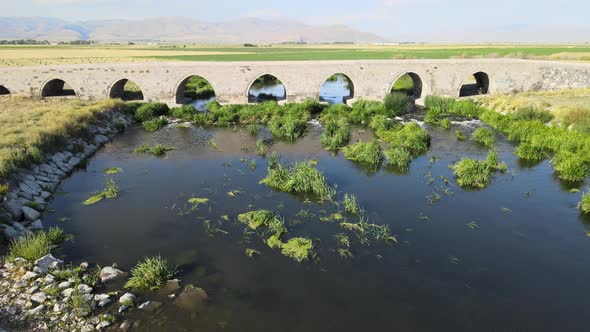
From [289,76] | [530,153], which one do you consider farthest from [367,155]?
[289,76]

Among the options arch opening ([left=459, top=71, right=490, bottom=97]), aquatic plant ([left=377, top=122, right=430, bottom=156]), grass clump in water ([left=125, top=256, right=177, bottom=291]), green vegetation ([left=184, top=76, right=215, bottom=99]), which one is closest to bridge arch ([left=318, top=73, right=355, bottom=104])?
aquatic plant ([left=377, top=122, right=430, bottom=156])

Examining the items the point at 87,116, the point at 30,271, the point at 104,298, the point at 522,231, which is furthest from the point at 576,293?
the point at 87,116

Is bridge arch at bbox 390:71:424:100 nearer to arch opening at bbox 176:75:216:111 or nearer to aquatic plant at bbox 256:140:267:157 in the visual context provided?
aquatic plant at bbox 256:140:267:157

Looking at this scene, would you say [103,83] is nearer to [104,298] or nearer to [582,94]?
[104,298]

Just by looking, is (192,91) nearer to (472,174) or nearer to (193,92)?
(193,92)

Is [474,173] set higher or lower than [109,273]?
higher

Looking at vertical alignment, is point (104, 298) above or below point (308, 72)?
below
